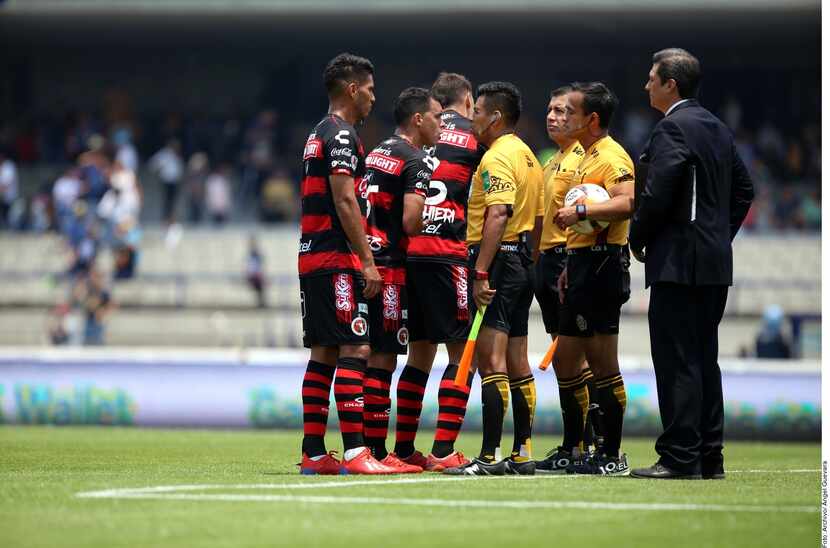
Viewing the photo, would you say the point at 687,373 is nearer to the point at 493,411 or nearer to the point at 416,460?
the point at 493,411

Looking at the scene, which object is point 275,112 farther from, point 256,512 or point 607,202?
point 256,512

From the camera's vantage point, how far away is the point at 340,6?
28.9 m

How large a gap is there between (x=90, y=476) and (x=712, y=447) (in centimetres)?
363

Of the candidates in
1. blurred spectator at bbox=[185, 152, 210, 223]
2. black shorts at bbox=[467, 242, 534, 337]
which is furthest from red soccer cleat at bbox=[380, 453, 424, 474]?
blurred spectator at bbox=[185, 152, 210, 223]

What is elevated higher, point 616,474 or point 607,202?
point 607,202

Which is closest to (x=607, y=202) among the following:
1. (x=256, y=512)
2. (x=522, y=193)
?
(x=522, y=193)

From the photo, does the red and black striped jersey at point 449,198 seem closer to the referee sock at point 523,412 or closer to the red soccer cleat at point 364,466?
the referee sock at point 523,412

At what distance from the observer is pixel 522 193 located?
9320mm

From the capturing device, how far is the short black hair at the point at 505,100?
9.45m

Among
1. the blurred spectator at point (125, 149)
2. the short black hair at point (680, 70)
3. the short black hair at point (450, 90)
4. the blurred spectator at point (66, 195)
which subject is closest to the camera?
the short black hair at point (680, 70)

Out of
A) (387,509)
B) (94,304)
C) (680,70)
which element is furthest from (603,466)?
(94,304)

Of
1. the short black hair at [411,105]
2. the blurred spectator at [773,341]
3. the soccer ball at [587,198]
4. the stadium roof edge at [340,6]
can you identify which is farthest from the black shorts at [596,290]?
the stadium roof edge at [340,6]

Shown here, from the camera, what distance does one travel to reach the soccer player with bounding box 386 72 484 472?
9.40 m

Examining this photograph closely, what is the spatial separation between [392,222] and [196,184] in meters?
18.9
